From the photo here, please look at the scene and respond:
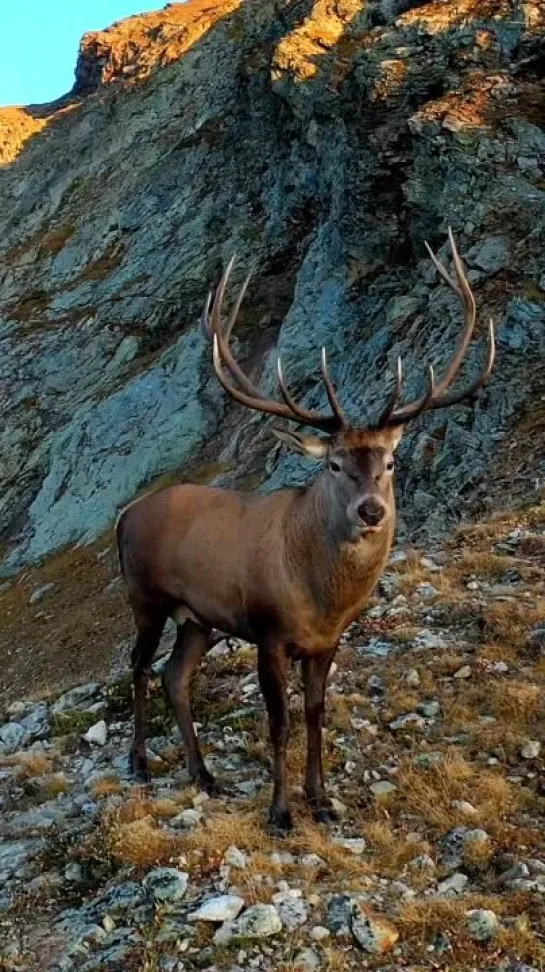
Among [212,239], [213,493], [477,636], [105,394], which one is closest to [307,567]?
[213,493]

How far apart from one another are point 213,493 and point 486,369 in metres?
2.46

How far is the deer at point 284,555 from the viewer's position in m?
6.82

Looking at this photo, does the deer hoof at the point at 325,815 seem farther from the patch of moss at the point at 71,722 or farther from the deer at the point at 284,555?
the patch of moss at the point at 71,722

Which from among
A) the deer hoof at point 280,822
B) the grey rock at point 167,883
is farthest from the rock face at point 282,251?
the grey rock at point 167,883

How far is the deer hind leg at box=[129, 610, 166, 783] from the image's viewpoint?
27.0ft

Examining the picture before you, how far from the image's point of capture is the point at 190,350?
3853 centimetres

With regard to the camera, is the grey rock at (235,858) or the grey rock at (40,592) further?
the grey rock at (40,592)

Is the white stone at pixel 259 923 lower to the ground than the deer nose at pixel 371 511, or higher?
lower

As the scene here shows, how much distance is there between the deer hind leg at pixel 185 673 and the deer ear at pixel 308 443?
2.11 m

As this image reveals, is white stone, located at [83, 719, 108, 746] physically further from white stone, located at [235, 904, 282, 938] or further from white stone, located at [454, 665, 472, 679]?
white stone, located at [235, 904, 282, 938]

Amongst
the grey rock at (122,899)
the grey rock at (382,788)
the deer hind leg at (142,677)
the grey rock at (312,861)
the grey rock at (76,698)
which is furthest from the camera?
the grey rock at (76,698)

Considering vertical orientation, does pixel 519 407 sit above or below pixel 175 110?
below

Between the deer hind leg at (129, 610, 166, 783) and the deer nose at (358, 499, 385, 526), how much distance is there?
8.65ft

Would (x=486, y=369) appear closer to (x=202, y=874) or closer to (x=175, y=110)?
(x=202, y=874)
